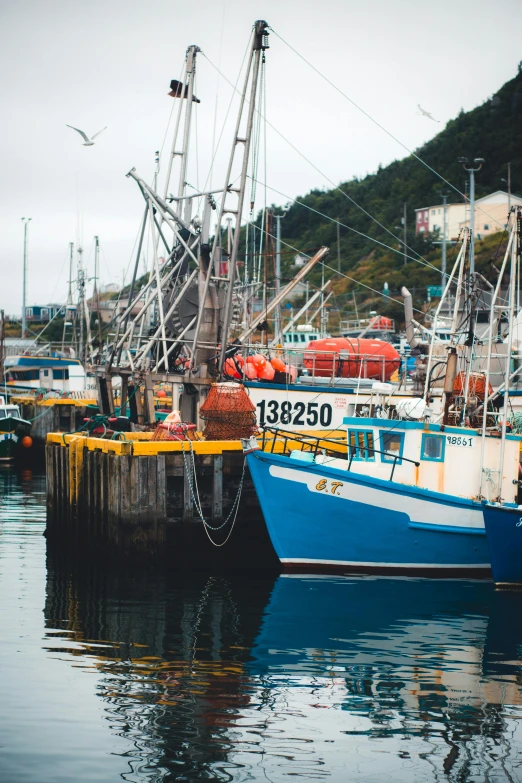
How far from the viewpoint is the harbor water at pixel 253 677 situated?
1002cm

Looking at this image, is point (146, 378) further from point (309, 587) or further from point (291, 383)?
point (309, 587)

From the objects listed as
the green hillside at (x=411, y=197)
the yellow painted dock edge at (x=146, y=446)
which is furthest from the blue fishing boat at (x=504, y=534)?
the green hillside at (x=411, y=197)

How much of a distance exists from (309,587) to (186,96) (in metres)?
17.1

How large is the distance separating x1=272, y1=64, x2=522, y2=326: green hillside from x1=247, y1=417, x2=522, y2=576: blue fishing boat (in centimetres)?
5992

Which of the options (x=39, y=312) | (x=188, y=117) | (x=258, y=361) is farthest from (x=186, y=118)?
(x=39, y=312)

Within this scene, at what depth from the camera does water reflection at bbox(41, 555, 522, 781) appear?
1016 cm

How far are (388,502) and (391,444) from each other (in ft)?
6.26

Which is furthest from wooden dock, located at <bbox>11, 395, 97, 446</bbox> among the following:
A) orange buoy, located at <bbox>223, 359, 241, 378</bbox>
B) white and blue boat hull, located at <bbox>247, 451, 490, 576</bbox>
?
white and blue boat hull, located at <bbox>247, 451, 490, 576</bbox>

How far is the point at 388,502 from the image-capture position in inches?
772

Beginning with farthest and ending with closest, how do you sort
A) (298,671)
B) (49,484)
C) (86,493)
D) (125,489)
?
(49,484), (86,493), (125,489), (298,671)

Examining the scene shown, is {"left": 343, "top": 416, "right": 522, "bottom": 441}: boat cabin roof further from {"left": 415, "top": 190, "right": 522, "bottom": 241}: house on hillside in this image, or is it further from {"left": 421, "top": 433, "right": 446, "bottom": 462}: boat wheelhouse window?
{"left": 415, "top": 190, "right": 522, "bottom": 241}: house on hillside

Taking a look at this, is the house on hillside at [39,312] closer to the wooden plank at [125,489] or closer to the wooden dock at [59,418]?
the wooden dock at [59,418]

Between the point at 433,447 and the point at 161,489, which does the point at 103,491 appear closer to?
the point at 161,489

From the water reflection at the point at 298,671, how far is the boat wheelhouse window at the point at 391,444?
265cm
